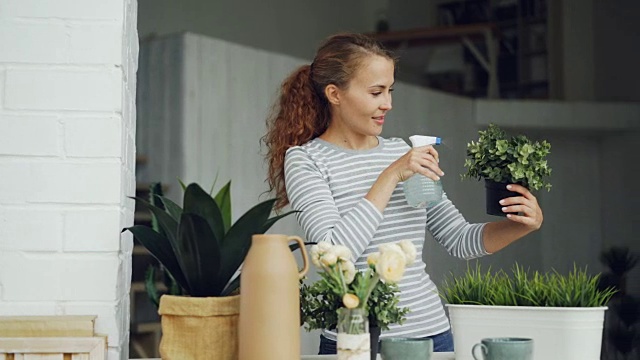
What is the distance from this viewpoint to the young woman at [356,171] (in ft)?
6.29

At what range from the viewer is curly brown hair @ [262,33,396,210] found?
2.09 metres

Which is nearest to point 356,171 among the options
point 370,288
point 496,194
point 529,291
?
point 496,194

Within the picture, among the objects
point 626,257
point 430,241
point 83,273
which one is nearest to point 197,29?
point 430,241

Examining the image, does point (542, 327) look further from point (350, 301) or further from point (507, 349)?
point (350, 301)

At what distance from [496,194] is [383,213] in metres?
0.32

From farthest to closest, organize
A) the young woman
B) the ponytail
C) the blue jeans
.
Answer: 1. the ponytail
2. the blue jeans
3. the young woman

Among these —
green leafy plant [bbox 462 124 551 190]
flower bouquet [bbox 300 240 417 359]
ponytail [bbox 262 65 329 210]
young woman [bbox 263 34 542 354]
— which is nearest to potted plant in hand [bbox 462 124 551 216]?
green leafy plant [bbox 462 124 551 190]

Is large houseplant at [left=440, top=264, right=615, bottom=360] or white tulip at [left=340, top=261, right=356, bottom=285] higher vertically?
white tulip at [left=340, top=261, right=356, bottom=285]

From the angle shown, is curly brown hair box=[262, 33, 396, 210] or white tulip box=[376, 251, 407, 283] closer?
white tulip box=[376, 251, 407, 283]

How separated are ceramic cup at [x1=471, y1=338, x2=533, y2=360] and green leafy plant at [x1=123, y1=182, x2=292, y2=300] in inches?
14.3

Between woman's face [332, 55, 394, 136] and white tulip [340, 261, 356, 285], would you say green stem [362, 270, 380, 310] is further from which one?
woman's face [332, 55, 394, 136]

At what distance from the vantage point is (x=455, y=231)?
83.2 inches

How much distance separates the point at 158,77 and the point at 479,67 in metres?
3.53

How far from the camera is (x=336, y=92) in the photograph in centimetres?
211
